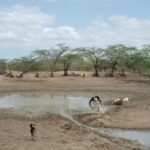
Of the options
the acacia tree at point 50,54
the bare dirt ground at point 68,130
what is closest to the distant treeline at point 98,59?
the acacia tree at point 50,54

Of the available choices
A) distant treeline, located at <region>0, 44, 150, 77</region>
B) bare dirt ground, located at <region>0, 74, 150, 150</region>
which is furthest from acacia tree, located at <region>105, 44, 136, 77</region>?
bare dirt ground, located at <region>0, 74, 150, 150</region>

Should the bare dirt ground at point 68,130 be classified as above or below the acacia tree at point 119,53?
below

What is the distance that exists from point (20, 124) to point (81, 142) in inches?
282

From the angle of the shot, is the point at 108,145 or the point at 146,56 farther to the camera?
the point at 146,56

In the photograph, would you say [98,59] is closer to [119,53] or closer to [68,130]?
[119,53]

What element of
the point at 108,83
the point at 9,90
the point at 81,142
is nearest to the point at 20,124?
the point at 81,142

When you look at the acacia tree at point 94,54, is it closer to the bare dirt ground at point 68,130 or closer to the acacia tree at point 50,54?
the acacia tree at point 50,54

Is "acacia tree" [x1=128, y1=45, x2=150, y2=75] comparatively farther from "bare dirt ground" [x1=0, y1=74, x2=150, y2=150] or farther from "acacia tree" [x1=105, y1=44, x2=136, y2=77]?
"bare dirt ground" [x1=0, y1=74, x2=150, y2=150]

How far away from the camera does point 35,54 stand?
264ft

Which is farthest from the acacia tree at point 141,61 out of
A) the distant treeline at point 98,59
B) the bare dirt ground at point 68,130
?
the bare dirt ground at point 68,130

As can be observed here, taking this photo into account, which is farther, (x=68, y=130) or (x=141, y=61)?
(x=141, y=61)

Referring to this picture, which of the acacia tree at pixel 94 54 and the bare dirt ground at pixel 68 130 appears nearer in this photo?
the bare dirt ground at pixel 68 130

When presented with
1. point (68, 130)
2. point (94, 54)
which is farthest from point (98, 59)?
point (68, 130)

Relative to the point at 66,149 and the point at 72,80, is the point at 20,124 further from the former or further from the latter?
the point at 72,80
